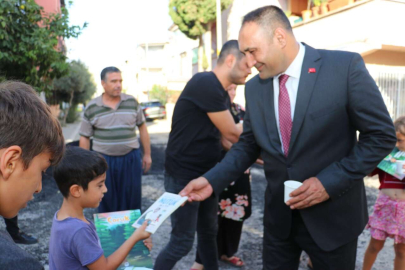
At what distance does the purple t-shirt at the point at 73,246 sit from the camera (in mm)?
1879

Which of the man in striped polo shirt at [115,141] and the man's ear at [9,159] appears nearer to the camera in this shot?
the man's ear at [9,159]

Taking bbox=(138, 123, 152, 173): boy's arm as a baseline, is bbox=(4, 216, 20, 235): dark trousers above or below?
below

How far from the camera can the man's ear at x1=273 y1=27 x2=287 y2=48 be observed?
7.22 ft

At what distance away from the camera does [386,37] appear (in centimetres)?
912

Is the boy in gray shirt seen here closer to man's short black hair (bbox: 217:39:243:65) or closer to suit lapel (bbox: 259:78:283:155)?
suit lapel (bbox: 259:78:283:155)

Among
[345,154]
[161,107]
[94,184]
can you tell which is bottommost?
[161,107]

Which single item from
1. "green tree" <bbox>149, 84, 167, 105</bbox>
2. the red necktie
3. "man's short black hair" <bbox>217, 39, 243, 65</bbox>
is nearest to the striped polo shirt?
→ "man's short black hair" <bbox>217, 39, 243, 65</bbox>

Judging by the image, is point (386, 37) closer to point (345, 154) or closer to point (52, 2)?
point (345, 154)

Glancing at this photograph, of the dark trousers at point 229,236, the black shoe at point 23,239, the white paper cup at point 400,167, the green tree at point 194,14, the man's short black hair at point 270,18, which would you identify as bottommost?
the black shoe at point 23,239

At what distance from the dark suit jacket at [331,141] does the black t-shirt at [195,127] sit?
0.76m

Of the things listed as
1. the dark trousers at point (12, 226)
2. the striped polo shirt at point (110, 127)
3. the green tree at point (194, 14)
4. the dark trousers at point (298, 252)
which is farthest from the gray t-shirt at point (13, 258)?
the green tree at point (194, 14)

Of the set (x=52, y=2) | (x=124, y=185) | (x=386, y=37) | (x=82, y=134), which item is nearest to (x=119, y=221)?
A: (x=124, y=185)

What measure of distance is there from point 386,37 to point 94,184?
29.6ft

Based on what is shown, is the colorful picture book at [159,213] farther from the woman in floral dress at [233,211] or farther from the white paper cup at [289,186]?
the woman in floral dress at [233,211]
